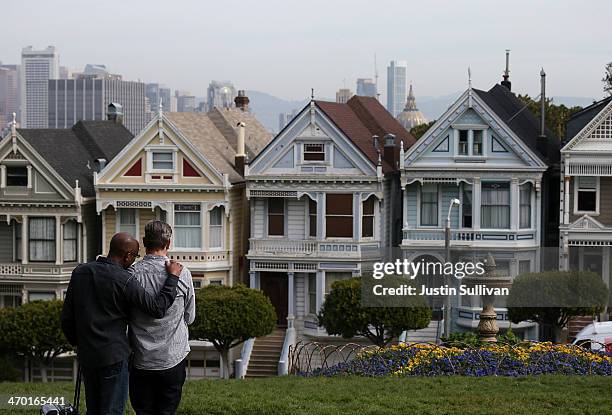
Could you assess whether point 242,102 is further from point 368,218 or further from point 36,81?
point 36,81

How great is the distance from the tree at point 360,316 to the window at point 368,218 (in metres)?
3.65

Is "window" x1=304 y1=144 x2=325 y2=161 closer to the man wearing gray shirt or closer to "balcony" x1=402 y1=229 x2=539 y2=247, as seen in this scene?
"balcony" x1=402 y1=229 x2=539 y2=247

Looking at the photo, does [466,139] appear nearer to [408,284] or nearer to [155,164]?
[408,284]

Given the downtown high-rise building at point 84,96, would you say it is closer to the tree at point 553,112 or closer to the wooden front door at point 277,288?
→ the tree at point 553,112

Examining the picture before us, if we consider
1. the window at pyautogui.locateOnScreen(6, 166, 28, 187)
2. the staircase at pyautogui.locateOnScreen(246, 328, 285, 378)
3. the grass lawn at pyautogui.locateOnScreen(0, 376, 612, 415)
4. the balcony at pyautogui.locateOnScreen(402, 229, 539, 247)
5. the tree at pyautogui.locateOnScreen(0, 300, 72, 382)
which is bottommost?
the staircase at pyautogui.locateOnScreen(246, 328, 285, 378)

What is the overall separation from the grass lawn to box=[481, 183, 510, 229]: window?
781 inches

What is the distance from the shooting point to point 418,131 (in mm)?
85938

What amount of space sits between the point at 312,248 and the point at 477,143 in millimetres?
6386

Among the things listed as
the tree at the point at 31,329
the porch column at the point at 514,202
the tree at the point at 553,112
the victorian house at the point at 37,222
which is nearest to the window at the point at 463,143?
the porch column at the point at 514,202

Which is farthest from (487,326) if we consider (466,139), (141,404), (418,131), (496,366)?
(418,131)

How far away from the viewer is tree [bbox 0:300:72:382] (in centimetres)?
3953

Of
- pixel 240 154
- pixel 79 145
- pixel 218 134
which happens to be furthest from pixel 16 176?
pixel 218 134

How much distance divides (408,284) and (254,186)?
21.6 feet

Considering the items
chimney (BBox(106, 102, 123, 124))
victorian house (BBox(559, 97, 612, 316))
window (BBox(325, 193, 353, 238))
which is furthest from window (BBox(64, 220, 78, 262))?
victorian house (BBox(559, 97, 612, 316))
